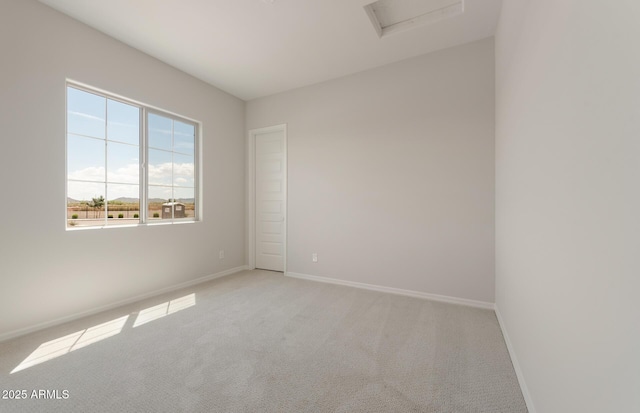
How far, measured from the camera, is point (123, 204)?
295cm

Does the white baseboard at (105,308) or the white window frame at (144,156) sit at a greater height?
the white window frame at (144,156)

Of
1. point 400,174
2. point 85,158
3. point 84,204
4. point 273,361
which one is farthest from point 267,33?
point 273,361

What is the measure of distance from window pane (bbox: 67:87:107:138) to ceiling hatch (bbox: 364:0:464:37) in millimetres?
3058

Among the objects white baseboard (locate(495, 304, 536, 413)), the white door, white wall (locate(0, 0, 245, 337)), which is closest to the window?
white wall (locate(0, 0, 245, 337))

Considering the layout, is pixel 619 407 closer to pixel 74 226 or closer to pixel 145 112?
pixel 74 226

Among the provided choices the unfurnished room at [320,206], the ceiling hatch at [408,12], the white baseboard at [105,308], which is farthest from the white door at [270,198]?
the ceiling hatch at [408,12]

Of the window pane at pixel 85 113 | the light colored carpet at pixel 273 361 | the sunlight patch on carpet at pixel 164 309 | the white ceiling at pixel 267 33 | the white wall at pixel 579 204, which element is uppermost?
the white ceiling at pixel 267 33

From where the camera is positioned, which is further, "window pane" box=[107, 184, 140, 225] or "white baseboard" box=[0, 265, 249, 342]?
"window pane" box=[107, 184, 140, 225]

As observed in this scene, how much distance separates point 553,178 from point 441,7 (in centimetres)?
225

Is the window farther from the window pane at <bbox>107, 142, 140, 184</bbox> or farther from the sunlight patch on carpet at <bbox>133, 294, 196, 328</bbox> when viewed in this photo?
the sunlight patch on carpet at <bbox>133, 294, 196, 328</bbox>

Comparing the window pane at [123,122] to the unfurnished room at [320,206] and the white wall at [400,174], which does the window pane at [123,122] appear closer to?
the unfurnished room at [320,206]

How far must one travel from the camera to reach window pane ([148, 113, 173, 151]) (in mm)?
3232

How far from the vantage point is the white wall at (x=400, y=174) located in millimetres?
2787

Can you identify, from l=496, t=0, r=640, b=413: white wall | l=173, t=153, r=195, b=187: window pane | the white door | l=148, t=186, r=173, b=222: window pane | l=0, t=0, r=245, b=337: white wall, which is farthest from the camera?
the white door
